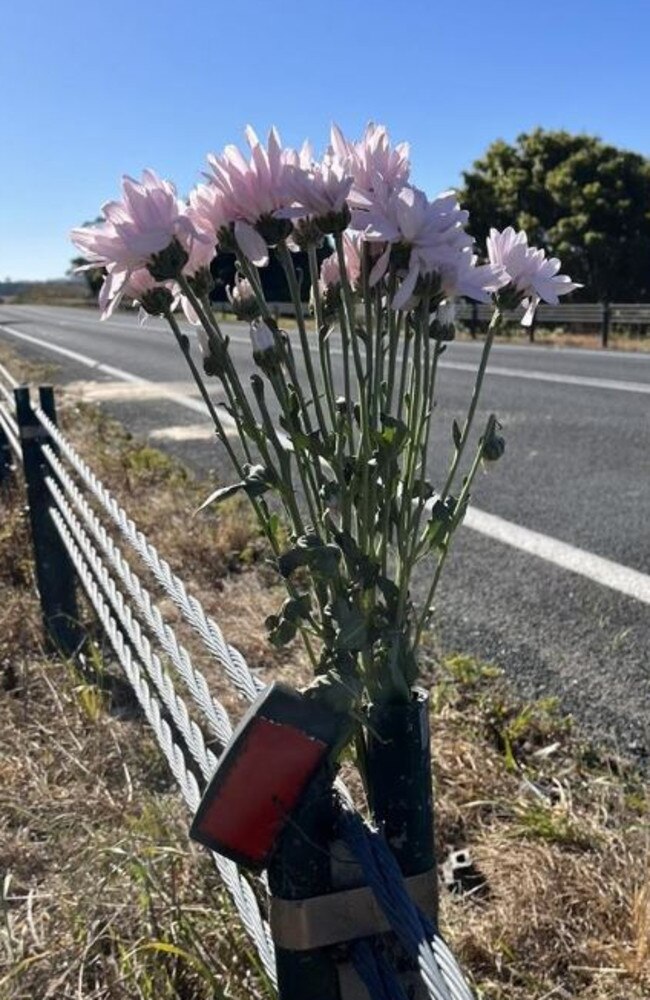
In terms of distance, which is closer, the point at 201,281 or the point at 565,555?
the point at 201,281

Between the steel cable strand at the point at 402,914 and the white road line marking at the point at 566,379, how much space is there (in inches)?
354

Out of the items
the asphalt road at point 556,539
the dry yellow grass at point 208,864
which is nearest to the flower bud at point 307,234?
the dry yellow grass at point 208,864

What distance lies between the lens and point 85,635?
11.8 feet

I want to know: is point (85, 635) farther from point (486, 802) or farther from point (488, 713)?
point (486, 802)

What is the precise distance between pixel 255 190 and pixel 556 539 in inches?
146

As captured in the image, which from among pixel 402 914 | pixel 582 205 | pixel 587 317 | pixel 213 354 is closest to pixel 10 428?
pixel 213 354

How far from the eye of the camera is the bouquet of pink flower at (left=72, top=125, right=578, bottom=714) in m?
1.01

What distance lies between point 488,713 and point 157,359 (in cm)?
1412

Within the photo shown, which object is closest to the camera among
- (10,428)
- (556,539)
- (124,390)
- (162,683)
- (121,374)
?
(162,683)

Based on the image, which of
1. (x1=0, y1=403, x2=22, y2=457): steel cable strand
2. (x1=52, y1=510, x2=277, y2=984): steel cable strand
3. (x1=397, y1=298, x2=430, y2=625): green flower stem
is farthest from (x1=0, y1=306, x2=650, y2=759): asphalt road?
(x1=397, y1=298, x2=430, y2=625): green flower stem

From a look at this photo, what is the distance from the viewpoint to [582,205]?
31.4 meters

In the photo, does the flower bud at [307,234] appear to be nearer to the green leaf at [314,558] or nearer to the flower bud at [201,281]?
the flower bud at [201,281]

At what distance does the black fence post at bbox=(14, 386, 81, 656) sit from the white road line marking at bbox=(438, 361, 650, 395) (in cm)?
693

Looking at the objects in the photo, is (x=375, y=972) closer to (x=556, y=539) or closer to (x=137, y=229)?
(x=137, y=229)
